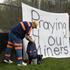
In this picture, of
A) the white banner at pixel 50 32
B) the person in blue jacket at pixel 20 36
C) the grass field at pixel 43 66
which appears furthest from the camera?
the white banner at pixel 50 32

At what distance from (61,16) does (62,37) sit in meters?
0.68

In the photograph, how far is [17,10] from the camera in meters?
12.3

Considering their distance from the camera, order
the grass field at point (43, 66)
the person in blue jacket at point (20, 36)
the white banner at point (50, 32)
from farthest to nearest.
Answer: the white banner at point (50, 32) < the person in blue jacket at point (20, 36) < the grass field at point (43, 66)

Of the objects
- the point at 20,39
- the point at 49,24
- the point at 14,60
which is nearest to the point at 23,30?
the point at 20,39

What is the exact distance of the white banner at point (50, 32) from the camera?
1178 cm

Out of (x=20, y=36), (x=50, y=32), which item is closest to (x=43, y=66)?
Answer: (x=20, y=36)

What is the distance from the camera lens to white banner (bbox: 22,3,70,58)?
464 inches

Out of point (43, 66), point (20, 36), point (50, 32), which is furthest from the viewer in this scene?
point (50, 32)

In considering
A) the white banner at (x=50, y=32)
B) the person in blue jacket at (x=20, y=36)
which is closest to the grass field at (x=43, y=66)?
the person in blue jacket at (x=20, y=36)

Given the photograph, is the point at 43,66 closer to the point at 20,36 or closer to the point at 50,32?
the point at 20,36

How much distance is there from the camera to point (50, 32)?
12250 mm

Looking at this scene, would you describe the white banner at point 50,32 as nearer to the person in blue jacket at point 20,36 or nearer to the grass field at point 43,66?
the person in blue jacket at point 20,36

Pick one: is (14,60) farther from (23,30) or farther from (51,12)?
(51,12)

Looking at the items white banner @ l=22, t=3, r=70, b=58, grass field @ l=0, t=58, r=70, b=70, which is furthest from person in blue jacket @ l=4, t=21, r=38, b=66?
white banner @ l=22, t=3, r=70, b=58
